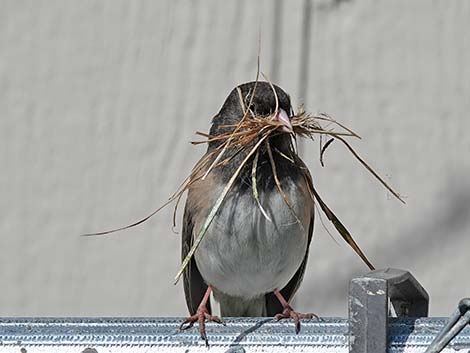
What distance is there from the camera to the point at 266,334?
47.7 inches

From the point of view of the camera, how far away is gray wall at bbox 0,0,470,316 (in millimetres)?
2508

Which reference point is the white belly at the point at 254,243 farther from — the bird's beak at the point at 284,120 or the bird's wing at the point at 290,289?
the bird's beak at the point at 284,120

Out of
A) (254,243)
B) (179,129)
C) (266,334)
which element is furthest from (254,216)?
(266,334)

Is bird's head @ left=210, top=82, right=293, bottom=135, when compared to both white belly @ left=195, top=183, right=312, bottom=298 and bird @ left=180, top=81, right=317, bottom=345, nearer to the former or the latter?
bird @ left=180, top=81, right=317, bottom=345

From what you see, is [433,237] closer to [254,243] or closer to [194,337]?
[254,243]

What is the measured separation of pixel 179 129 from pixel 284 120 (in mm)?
799

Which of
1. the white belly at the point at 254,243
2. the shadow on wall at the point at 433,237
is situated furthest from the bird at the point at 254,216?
the shadow on wall at the point at 433,237

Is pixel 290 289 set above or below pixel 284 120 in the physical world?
below

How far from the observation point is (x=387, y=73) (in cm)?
251

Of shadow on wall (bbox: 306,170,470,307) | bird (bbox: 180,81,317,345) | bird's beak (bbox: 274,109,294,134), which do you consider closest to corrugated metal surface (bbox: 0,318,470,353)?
bird's beak (bbox: 274,109,294,134)

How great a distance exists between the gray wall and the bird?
30 cm

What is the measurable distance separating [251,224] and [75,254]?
0.67 meters

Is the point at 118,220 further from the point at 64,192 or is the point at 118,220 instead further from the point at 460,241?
the point at 460,241

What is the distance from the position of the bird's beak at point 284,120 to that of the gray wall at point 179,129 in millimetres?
626
